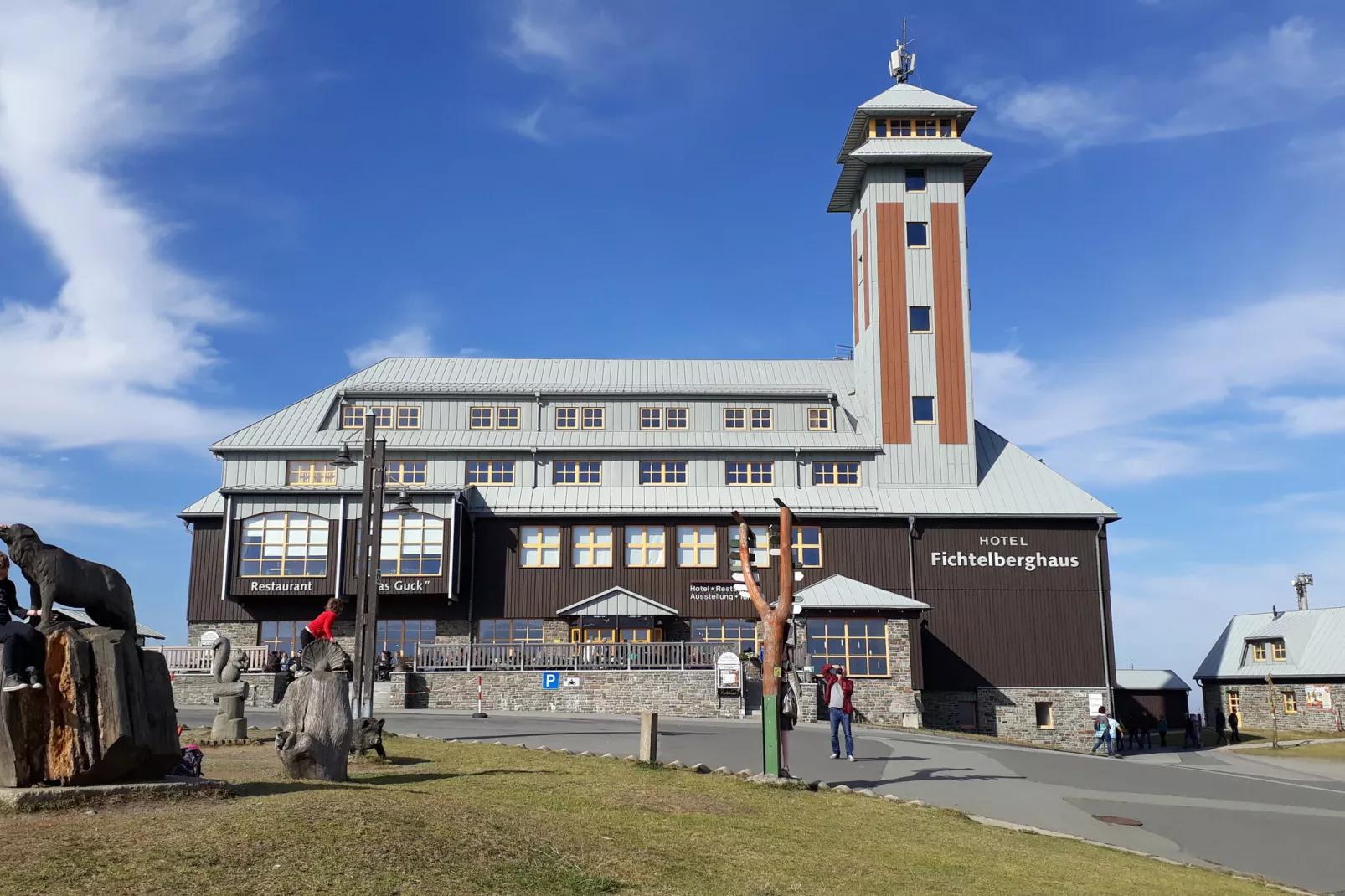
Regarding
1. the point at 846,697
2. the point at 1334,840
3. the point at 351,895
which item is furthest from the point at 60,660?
the point at 1334,840

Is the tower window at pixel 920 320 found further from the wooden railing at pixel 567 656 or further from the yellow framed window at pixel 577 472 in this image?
the wooden railing at pixel 567 656

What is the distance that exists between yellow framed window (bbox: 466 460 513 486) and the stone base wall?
33.9m

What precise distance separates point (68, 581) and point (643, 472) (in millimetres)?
35162

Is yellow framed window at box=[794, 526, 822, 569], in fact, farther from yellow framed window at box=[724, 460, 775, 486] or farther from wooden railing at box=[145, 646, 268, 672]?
wooden railing at box=[145, 646, 268, 672]

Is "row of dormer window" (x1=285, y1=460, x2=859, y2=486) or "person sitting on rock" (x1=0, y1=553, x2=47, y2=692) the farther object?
"row of dormer window" (x1=285, y1=460, x2=859, y2=486)

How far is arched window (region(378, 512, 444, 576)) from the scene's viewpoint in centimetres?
4131

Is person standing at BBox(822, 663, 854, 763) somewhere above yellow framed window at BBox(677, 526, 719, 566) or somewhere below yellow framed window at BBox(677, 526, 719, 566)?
below

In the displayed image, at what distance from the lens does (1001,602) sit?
43281 millimetres

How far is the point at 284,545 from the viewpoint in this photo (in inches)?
1642

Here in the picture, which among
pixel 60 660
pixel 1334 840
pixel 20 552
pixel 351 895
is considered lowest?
pixel 1334 840

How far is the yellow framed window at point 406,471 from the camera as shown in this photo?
148 ft

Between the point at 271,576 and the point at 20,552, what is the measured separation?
32.1 m

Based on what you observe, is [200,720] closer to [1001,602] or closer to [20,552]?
[20,552]

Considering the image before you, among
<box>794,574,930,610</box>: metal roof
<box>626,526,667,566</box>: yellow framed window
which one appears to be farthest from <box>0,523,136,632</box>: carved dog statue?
<box>626,526,667,566</box>: yellow framed window
